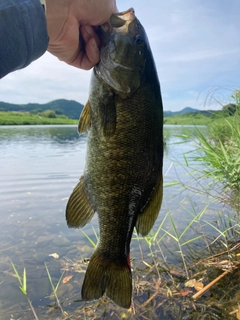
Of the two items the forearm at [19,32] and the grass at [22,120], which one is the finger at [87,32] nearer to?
the forearm at [19,32]

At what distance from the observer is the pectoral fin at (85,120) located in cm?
209

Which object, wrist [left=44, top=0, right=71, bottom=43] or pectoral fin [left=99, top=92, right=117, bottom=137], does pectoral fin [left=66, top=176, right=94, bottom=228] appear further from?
wrist [left=44, top=0, right=71, bottom=43]

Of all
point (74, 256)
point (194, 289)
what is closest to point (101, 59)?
point (194, 289)

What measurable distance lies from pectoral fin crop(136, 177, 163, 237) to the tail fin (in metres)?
0.28

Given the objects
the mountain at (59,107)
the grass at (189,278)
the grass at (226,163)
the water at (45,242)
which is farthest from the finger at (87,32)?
the mountain at (59,107)

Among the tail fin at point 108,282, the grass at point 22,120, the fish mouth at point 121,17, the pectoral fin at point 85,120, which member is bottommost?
→ the tail fin at point 108,282

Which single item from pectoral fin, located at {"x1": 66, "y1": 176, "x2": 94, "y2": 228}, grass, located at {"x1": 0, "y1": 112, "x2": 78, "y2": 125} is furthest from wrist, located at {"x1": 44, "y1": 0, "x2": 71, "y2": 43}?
grass, located at {"x1": 0, "y1": 112, "x2": 78, "y2": 125}

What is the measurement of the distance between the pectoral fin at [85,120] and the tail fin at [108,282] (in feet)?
2.94

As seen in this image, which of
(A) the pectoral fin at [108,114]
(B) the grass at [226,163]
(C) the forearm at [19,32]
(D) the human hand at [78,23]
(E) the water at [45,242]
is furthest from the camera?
(B) the grass at [226,163]

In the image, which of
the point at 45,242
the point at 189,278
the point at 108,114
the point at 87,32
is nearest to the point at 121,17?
the point at 87,32

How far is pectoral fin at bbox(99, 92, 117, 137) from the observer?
1.95m

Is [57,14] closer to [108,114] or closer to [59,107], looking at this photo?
[108,114]

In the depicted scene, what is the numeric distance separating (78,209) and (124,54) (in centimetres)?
108

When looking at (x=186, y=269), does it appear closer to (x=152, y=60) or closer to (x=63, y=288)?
(x=63, y=288)
